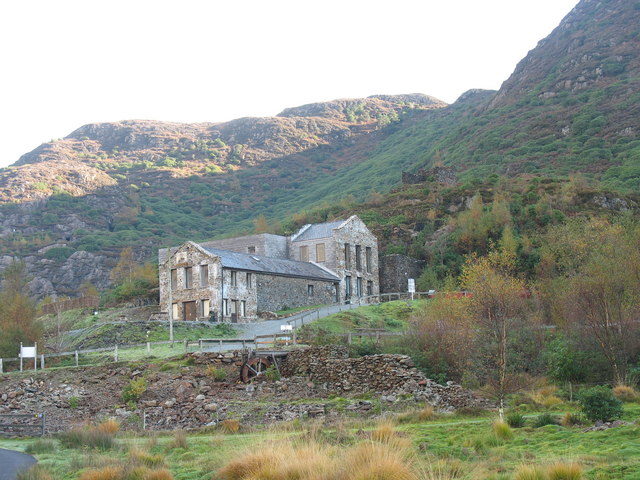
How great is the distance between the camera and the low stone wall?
28312 millimetres

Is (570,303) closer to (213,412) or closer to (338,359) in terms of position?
(338,359)

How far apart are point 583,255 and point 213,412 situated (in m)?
23.9

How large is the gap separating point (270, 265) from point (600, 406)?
3797 cm

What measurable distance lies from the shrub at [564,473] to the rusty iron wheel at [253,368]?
71.8 feet

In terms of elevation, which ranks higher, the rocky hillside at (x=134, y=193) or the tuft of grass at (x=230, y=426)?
the rocky hillside at (x=134, y=193)

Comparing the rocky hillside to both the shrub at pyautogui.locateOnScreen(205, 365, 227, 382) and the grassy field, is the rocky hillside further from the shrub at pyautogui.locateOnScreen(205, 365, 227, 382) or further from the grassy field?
the grassy field

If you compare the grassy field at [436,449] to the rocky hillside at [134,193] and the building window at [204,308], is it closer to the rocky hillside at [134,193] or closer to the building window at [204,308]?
the building window at [204,308]

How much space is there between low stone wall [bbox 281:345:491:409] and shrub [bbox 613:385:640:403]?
461 cm

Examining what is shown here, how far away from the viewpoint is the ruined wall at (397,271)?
66.2 metres

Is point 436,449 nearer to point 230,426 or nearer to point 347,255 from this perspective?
point 230,426

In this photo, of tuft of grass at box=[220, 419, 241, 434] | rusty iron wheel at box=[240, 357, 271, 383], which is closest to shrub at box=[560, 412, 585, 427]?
tuft of grass at box=[220, 419, 241, 434]

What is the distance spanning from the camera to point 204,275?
5147 centimetres

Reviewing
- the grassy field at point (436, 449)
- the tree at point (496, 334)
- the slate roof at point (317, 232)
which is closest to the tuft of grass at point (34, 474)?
the grassy field at point (436, 449)

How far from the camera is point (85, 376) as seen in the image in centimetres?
3359
